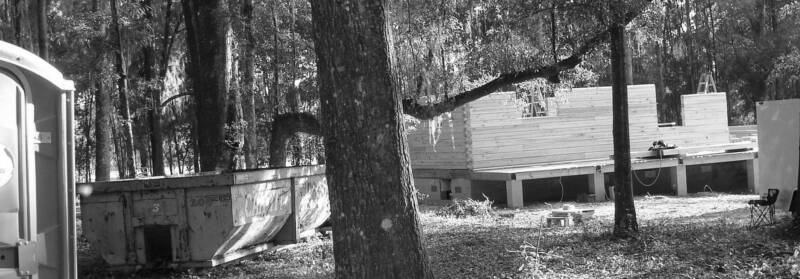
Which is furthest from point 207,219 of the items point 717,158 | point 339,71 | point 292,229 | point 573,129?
point 717,158

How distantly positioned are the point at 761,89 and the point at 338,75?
124 ft

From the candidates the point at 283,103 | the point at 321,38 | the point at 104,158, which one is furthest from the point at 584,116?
the point at 321,38

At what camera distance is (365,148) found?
5.01 m

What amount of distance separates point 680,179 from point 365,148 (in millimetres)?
19463

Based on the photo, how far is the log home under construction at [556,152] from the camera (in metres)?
21.6

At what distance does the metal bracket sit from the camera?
17.9 feet

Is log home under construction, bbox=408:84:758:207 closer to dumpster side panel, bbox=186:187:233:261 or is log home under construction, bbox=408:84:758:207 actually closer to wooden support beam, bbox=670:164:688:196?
wooden support beam, bbox=670:164:688:196

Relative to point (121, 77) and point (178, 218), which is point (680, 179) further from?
point (178, 218)

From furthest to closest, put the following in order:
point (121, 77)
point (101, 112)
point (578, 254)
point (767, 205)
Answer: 1. point (121, 77)
2. point (101, 112)
3. point (767, 205)
4. point (578, 254)

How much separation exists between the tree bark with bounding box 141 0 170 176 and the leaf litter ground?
30.5ft

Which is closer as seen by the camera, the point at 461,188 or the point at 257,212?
the point at 257,212

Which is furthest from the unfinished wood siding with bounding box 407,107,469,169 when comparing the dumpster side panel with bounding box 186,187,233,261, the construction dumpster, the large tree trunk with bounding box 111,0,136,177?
the dumpster side panel with bounding box 186,187,233,261

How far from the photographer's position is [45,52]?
15336mm

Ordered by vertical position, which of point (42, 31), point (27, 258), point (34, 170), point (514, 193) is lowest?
point (514, 193)
